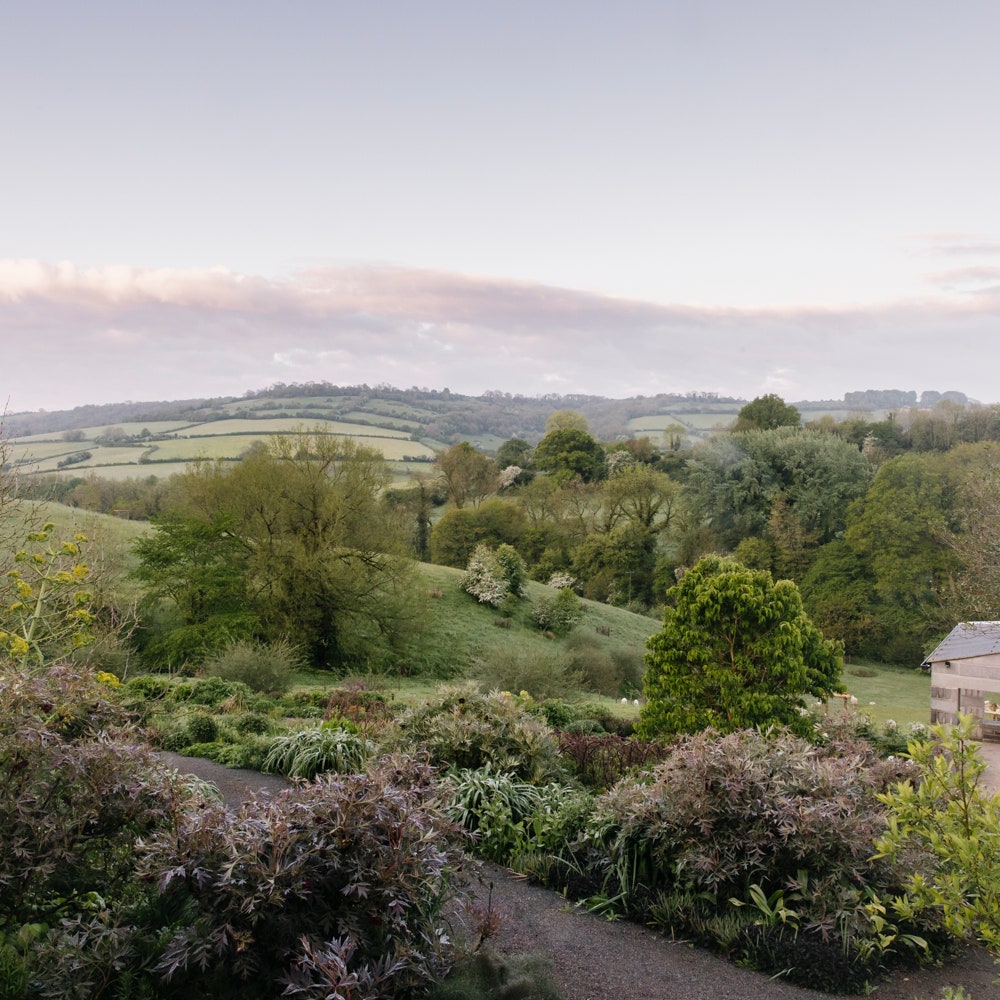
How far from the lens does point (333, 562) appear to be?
1022 inches

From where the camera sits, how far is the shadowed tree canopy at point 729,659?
10836 mm

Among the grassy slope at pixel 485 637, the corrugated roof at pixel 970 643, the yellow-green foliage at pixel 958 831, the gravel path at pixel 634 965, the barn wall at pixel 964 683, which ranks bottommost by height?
the grassy slope at pixel 485 637

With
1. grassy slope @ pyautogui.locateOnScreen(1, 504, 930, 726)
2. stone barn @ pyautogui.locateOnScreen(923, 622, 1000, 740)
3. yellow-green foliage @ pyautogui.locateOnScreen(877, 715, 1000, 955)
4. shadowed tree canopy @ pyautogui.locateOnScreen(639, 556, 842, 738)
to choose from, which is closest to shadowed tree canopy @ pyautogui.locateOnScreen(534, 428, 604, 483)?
grassy slope @ pyautogui.locateOnScreen(1, 504, 930, 726)

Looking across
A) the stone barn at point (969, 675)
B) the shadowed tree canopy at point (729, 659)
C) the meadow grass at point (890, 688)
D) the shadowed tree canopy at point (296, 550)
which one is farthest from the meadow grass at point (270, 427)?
the shadowed tree canopy at point (729, 659)

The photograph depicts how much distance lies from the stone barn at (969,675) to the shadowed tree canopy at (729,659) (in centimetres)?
379

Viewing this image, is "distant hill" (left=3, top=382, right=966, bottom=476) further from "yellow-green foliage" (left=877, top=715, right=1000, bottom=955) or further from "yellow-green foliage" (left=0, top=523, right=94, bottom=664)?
"yellow-green foliage" (left=877, top=715, right=1000, bottom=955)

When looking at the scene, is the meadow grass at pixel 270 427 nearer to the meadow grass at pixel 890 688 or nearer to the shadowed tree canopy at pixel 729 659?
the meadow grass at pixel 890 688

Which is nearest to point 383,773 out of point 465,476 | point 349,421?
point 465,476

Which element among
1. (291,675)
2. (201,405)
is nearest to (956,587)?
(291,675)

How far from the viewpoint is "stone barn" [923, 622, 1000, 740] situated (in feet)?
42.8

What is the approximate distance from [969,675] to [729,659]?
202 inches

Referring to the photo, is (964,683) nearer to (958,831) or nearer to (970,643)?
(970,643)

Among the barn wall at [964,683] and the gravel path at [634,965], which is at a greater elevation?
the gravel path at [634,965]

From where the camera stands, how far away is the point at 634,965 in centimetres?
481
